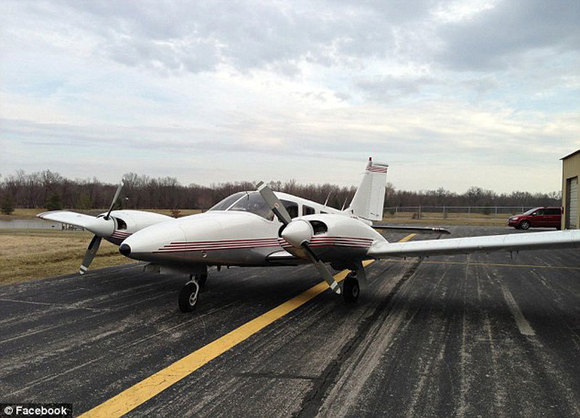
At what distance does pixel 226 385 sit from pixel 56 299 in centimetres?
544

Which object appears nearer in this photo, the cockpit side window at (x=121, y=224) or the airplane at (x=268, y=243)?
the airplane at (x=268, y=243)

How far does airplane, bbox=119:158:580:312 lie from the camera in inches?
269

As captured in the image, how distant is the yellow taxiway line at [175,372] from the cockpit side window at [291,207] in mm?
2649

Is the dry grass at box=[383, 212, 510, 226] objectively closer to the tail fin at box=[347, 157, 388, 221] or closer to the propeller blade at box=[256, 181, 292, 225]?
the tail fin at box=[347, 157, 388, 221]

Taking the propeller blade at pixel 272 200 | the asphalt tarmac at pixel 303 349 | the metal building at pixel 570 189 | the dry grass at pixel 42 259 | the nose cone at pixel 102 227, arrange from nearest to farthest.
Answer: the asphalt tarmac at pixel 303 349 < the propeller blade at pixel 272 200 < the nose cone at pixel 102 227 < the dry grass at pixel 42 259 < the metal building at pixel 570 189

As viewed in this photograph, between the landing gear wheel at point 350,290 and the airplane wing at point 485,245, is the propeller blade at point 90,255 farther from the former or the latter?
the airplane wing at point 485,245

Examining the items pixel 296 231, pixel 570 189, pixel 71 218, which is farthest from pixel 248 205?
pixel 570 189

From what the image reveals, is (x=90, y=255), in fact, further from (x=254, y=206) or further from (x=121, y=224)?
(x=254, y=206)

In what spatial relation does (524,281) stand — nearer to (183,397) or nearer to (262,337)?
(262,337)

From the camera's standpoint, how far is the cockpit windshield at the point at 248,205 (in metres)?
8.61

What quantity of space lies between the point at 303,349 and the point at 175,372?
1.66 meters

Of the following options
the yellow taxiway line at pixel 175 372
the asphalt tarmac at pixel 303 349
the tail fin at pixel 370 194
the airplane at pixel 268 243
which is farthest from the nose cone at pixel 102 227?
the tail fin at pixel 370 194

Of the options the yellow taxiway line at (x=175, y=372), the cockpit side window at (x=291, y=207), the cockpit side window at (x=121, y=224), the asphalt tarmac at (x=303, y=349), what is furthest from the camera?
the cockpit side window at (x=121, y=224)

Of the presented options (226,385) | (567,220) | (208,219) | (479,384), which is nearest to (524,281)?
(479,384)
